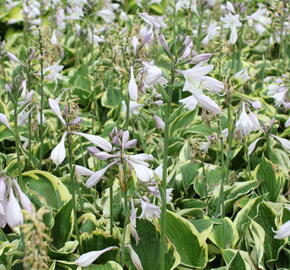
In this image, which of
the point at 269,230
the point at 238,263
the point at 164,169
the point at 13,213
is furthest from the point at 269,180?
the point at 13,213

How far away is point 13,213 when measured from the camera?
162 cm

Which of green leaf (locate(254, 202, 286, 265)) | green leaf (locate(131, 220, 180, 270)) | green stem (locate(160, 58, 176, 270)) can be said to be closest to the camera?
green stem (locate(160, 58, 176, 270))

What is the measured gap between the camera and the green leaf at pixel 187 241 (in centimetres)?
234

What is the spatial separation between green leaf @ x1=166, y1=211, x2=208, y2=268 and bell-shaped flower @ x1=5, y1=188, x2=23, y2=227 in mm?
903

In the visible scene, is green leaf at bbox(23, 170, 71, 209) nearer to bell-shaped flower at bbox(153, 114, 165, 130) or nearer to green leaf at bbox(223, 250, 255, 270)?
bell-shaped flower at bbox(153, 114, 165, 130)

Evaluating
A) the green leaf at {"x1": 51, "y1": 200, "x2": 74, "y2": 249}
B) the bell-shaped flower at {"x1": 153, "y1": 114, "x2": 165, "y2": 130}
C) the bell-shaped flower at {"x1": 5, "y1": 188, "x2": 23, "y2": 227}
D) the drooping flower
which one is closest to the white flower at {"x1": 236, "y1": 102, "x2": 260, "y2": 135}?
the bell-shaped flower at {"x1": 153, "y1": 114, "x2": 165, "y2": 130}

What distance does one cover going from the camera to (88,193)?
3053mm

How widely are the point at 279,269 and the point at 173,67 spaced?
42.8 inches

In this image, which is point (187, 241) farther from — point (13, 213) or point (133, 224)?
point (13, 213)

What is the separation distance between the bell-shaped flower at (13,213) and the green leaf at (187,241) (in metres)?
0.90

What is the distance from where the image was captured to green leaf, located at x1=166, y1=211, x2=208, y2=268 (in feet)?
7.66

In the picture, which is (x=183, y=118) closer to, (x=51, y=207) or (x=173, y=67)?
(x=51, y=207)

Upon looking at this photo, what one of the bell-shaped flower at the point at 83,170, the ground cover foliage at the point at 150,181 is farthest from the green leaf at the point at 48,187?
the bell-shaped flower at the point at 83,170

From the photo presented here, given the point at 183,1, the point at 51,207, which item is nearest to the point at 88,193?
the point at 51,207
